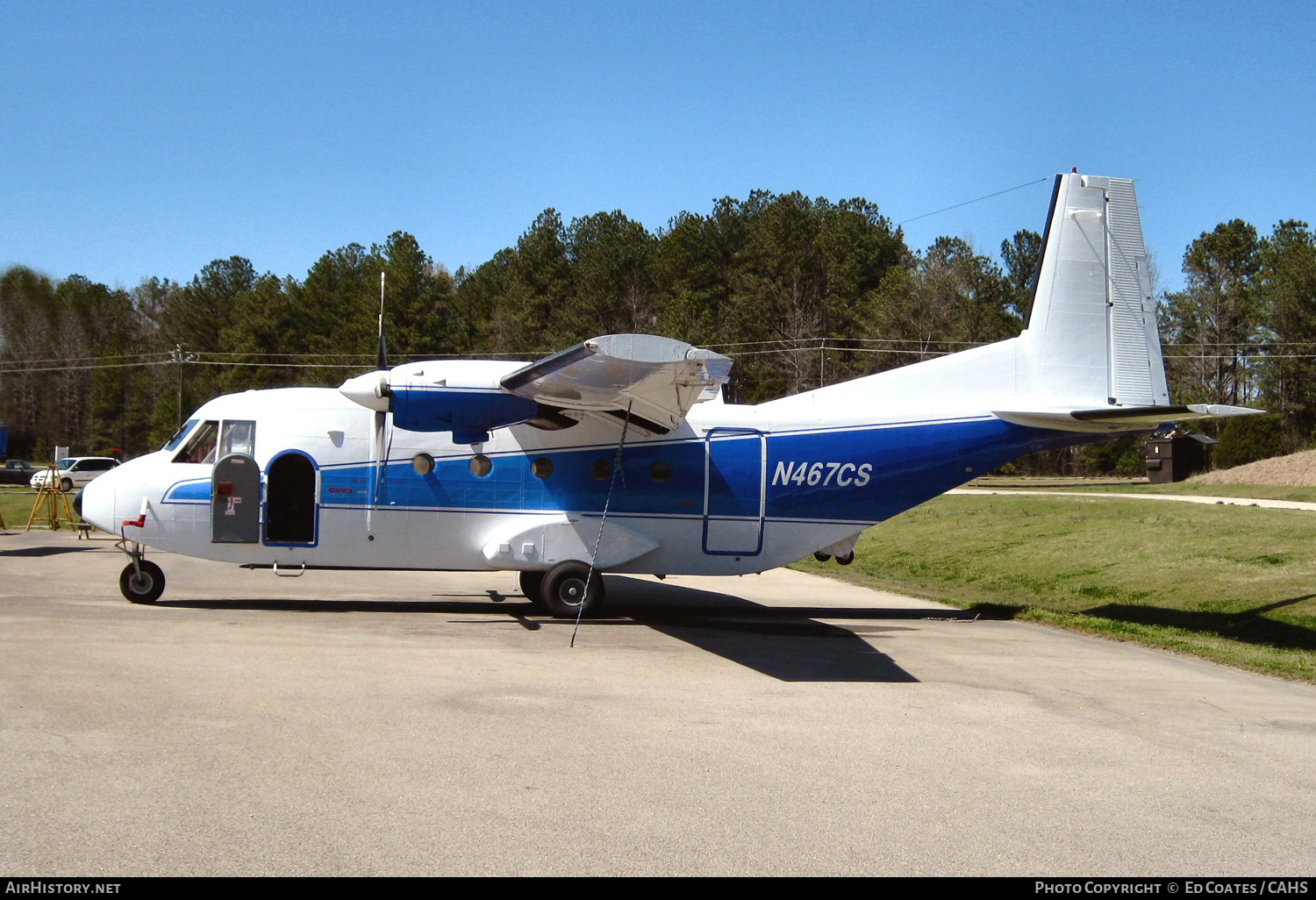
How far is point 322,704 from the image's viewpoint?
7.72 meters

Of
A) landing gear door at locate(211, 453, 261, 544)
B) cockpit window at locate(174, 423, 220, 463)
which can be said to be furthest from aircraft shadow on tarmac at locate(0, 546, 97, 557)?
landing gear door at locate(211, 453, 261, 544)

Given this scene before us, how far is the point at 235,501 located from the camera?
514 inches

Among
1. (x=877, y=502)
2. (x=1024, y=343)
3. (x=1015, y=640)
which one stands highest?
(x=1024, y=343)

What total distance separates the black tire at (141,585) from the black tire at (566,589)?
514 centimetres

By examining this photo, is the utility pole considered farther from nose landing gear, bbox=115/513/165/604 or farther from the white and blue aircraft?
the white and blue aircraft

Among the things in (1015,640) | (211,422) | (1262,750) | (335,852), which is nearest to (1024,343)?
(1015,640)

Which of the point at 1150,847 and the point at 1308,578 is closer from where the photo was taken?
the point at 1150,847

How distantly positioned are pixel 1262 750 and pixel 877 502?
6910 millimetres

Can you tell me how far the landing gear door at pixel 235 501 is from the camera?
513 inches

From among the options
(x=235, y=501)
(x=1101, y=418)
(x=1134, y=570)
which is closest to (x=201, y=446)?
(x=235, y=501)

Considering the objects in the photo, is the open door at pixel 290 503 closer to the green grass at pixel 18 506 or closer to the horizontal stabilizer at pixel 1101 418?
the horizontal stabilizer at pixel 1101 418

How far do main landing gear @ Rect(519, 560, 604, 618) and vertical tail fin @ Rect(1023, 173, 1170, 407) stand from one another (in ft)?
22.9

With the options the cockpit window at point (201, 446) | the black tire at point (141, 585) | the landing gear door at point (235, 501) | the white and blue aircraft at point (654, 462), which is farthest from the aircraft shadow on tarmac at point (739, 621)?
the cockpit window at point (201, 446)
